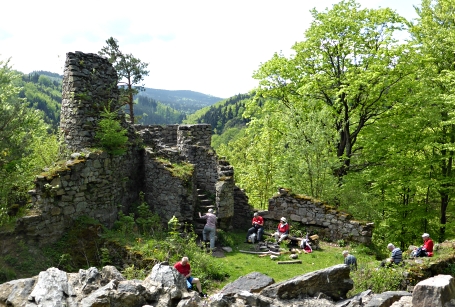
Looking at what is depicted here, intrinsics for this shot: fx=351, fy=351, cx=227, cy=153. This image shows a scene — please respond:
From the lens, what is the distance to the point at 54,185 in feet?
33.8

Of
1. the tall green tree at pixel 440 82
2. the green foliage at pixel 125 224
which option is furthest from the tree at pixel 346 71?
the green foliage at pixel 125 224

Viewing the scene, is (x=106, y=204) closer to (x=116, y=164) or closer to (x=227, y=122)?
(x=116, y=164)

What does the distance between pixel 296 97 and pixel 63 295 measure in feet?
55.5

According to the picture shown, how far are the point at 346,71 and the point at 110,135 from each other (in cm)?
1287

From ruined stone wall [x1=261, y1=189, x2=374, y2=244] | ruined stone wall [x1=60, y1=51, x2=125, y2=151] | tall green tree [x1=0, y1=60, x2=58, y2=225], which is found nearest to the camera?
tall green tree [x1=0, y1=60, x2=58, y2=225]

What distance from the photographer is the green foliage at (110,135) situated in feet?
39.8

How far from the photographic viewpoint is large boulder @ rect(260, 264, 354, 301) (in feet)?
21.9

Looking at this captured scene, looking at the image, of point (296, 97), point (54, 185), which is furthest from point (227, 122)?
point (54, 185)

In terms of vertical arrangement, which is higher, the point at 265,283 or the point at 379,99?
the point at 379,99

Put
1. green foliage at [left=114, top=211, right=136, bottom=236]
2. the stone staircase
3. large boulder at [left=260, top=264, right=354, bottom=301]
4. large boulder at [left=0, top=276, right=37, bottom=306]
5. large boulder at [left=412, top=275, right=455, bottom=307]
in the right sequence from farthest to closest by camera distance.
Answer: the stone staircase → green foliage at [left=114, top=211, right=136, bottom=236] → large boulder at [left=260, top=264, right=354, bottom=301] → large boulder at [left=0, top=276, right=37, bottom=306] → large boulder at [left=412, top=275, right=455, bottom=307]

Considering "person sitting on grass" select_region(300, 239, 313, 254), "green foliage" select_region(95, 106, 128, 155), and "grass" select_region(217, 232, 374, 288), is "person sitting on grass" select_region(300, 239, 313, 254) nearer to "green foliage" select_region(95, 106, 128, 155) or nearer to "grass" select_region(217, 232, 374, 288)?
"grass" select_region(217, 232, 374, 288)

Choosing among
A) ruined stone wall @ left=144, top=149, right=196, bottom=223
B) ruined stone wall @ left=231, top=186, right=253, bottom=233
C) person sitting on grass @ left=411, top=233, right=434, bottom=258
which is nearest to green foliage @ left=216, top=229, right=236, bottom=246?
ruined stone wall @ left=144, top=149, right=196, bottom=223

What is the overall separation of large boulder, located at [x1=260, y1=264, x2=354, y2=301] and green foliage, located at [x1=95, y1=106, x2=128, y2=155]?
7840 mm

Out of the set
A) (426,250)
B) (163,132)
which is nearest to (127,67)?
(163,132)
